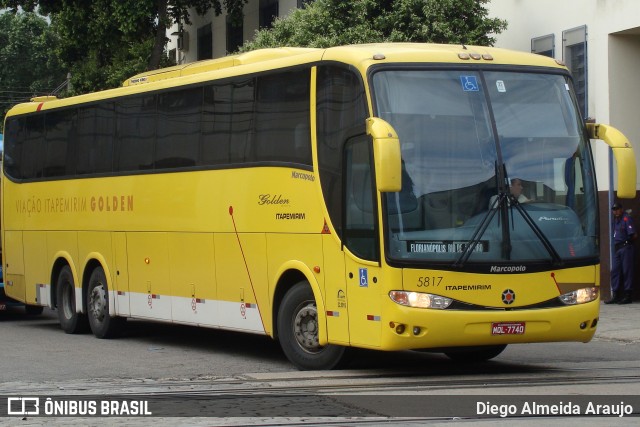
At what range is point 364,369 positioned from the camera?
43.9 ft

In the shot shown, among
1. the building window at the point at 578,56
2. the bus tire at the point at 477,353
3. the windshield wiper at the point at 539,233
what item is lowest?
the bus tire at the point at 477,353

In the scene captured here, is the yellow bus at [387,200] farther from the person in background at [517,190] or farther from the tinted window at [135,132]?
the tinted window at [135,132]

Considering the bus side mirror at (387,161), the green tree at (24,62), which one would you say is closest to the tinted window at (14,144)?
the bus side mirror at (387,161)

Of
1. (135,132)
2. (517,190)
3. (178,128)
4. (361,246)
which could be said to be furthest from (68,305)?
(517,190)

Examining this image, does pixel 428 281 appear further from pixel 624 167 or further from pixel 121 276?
pixel 121 276

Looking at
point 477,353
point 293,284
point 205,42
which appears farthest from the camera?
point 205,42

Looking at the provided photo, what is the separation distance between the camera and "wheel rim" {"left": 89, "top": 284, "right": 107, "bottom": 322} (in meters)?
18.6

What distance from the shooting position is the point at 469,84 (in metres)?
12.6

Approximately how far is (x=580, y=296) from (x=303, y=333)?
2978 mm

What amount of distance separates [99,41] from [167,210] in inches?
683

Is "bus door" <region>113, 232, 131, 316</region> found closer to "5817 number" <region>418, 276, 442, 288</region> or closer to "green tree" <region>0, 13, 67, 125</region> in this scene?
"5817 number" <region>418, 276, 442, 288</region>

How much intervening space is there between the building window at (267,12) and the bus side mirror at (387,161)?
2367 cm

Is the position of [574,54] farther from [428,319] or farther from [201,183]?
[428,319]

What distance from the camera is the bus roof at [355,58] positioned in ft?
41.4
